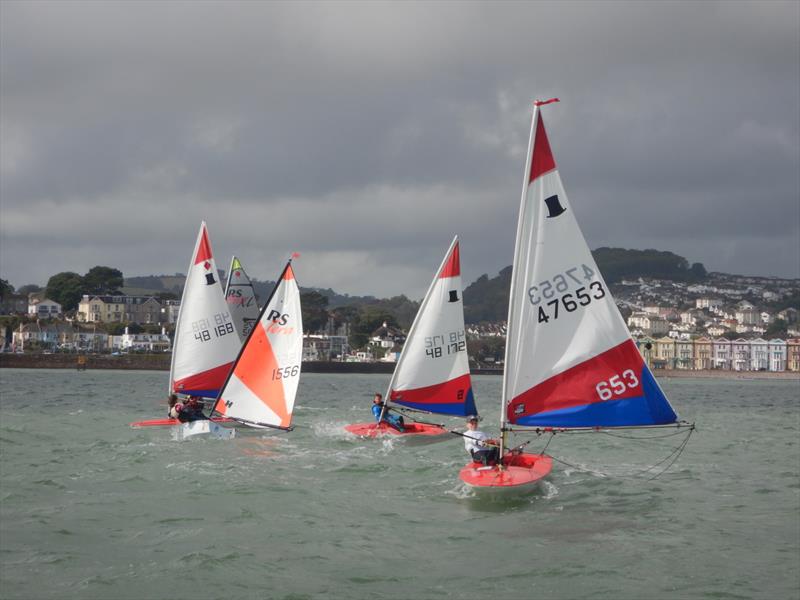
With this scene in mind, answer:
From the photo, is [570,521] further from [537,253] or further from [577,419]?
[537,253]

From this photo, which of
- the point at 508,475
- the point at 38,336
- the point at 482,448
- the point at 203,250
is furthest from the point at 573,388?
the point at 38,336

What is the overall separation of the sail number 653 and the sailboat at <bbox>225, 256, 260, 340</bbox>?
26.5 m

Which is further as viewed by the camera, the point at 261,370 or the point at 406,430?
the point at 406,430

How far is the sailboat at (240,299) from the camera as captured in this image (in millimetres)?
43094

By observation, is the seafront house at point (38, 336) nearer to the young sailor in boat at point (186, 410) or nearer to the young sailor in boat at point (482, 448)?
the young sailor in boat at point (186, 410)

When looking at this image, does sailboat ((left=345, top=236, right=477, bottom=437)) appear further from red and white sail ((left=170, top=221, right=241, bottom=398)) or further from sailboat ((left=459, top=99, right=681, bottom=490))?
sailboat ((left=459, top=99, right=681, bottom=490))

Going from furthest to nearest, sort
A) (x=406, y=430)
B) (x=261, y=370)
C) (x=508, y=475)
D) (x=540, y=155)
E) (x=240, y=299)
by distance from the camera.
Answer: (x=240, y=299), (x=406, y=430), (x=261, y=370), (x=508, y=475), (x=540, y=155)

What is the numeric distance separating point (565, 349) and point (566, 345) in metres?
0.07

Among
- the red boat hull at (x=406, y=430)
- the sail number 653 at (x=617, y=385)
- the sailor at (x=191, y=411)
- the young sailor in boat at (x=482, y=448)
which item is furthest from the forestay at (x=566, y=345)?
the sailor at (x=191, y=411)

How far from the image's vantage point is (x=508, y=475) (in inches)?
741

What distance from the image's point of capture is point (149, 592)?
13.0 m

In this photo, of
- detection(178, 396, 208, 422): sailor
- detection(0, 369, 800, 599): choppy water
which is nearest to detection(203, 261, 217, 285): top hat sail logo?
detection(178, 396, 208, 422): sailor

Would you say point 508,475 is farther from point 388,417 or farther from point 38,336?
point 38,336

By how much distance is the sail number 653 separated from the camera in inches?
722
